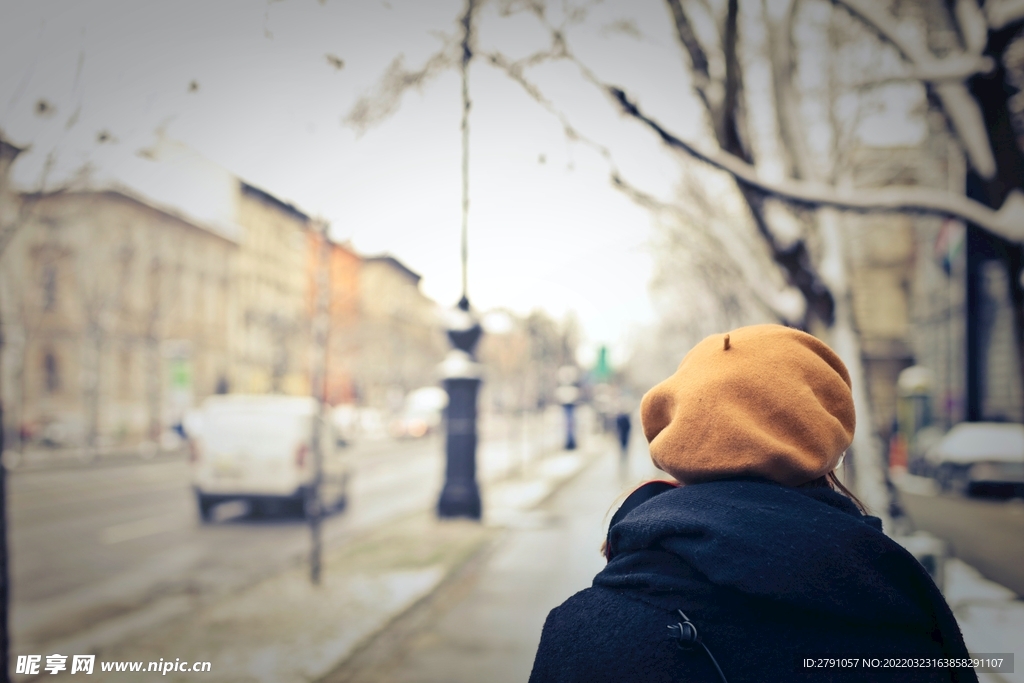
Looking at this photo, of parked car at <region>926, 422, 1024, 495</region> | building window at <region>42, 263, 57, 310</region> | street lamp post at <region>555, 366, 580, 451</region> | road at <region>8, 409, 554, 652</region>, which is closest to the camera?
road at <region>8, 409, 554, 652</region>

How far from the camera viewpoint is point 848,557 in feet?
3.88

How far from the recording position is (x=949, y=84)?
432cm

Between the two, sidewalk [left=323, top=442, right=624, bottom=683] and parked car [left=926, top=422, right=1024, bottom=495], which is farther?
parked car [left=926, top=422, right=1024, bottom=495]

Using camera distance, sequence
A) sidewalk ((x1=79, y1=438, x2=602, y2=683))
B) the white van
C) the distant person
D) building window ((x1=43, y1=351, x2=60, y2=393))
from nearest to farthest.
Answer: sidewalk ((x1=79, y1=438, x2=602, y2=683)) → the white van → the distant person → building window ((x1=43, y1=351, x2=60, y2=393))

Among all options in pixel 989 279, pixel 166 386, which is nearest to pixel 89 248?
pixel 166 386

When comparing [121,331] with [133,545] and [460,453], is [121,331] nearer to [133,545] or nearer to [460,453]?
[133,545]

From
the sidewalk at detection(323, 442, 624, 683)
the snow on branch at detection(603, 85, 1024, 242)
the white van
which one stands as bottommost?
the sidewalk at detection(323, 442, 624, 683)

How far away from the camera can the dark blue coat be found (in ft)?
3.83

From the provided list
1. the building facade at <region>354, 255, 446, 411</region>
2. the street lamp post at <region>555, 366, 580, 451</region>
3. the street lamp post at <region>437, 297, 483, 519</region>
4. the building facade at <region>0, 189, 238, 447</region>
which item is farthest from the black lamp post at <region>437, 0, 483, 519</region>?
the street lamp post at <region>555, 366, 580, 451</region>

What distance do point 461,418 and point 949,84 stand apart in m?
8.16

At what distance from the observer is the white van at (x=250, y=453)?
11.6 metres

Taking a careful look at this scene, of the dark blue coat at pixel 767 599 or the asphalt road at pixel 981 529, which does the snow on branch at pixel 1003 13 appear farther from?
the asphalt road at pixel 981 529

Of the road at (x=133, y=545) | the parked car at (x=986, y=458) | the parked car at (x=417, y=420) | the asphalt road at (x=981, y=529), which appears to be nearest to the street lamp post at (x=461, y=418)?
the road at (x=133, y=545)

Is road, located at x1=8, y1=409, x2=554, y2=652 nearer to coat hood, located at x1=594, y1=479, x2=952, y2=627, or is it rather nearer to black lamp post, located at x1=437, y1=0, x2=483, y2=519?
black lamp post, located at x1=437, y1=0, x2=483, y2=519
